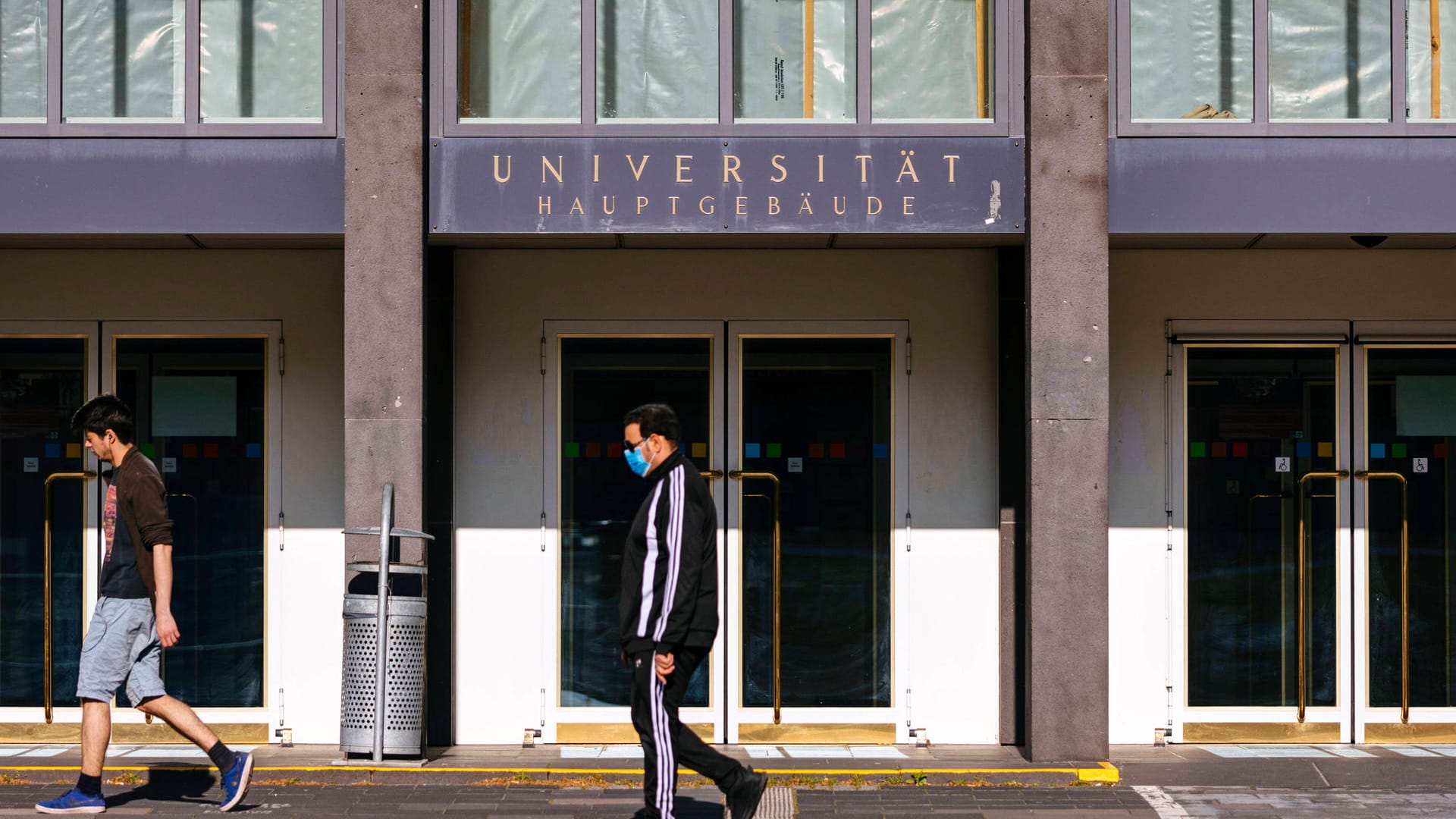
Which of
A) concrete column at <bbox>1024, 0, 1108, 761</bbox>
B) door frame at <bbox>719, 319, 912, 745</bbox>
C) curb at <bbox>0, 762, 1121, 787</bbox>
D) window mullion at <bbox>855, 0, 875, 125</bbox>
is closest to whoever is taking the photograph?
curb at <bbox>0, 762, 1121, 787</bbox>

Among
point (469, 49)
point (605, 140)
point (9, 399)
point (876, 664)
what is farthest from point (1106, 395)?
point (9, 399)

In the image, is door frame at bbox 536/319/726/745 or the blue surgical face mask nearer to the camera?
the blue surgical face mask

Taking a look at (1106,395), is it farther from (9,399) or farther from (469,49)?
(9,399)

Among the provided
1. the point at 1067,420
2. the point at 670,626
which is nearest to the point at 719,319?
the point at 1067,420

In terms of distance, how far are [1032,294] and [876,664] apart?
2.74 m

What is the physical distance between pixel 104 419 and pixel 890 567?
499 cm

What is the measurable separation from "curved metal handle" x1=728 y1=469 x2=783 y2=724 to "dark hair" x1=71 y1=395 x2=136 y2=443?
3.89 meters

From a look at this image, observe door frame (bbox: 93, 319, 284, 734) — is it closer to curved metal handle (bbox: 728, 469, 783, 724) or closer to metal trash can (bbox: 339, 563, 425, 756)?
metal trash can (bbox: 339, 563, 425, 756)

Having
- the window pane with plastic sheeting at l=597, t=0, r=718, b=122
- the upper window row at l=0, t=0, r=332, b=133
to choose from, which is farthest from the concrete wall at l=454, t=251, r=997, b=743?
the upper window row at l=0, t=0, r=332, b=133

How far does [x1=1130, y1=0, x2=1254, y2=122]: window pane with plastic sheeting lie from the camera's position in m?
9.60

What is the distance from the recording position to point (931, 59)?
977cm

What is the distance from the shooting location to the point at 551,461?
10.5 meters

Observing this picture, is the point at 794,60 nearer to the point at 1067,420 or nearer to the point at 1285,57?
the point at 1067,420

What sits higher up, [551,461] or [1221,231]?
[1221,231]
